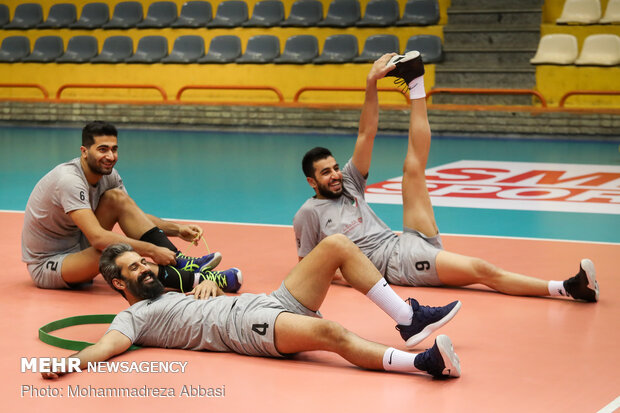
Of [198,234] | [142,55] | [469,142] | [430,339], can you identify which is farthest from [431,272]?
[142,55]

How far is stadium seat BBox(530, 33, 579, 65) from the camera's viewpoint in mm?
16391

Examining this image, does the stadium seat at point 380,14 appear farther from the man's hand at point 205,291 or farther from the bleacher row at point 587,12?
the man's hand at point 205,291

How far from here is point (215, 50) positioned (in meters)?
18.8

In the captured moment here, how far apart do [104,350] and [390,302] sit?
1441mm

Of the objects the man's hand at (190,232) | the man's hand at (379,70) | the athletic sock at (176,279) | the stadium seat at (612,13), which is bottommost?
the athletic sock at (176,279)

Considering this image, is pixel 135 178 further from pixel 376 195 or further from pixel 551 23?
pixel 551 23

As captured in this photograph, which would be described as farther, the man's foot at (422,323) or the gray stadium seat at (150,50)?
the gray stadium seat at (150,50)

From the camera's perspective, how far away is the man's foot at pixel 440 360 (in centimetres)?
400

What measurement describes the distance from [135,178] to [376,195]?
128 inches

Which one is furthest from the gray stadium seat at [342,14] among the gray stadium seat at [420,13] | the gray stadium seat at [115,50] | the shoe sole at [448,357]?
the shoe sole at [448,357]

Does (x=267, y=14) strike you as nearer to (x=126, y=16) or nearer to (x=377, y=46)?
(x=377, y=46)

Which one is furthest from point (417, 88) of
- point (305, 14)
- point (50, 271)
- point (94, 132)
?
point (305, 14)

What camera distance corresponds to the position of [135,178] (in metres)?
11.2

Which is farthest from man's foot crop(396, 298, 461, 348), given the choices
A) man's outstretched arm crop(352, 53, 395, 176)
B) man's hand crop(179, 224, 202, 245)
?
man's hand crop(179, 224, 202, 245)
